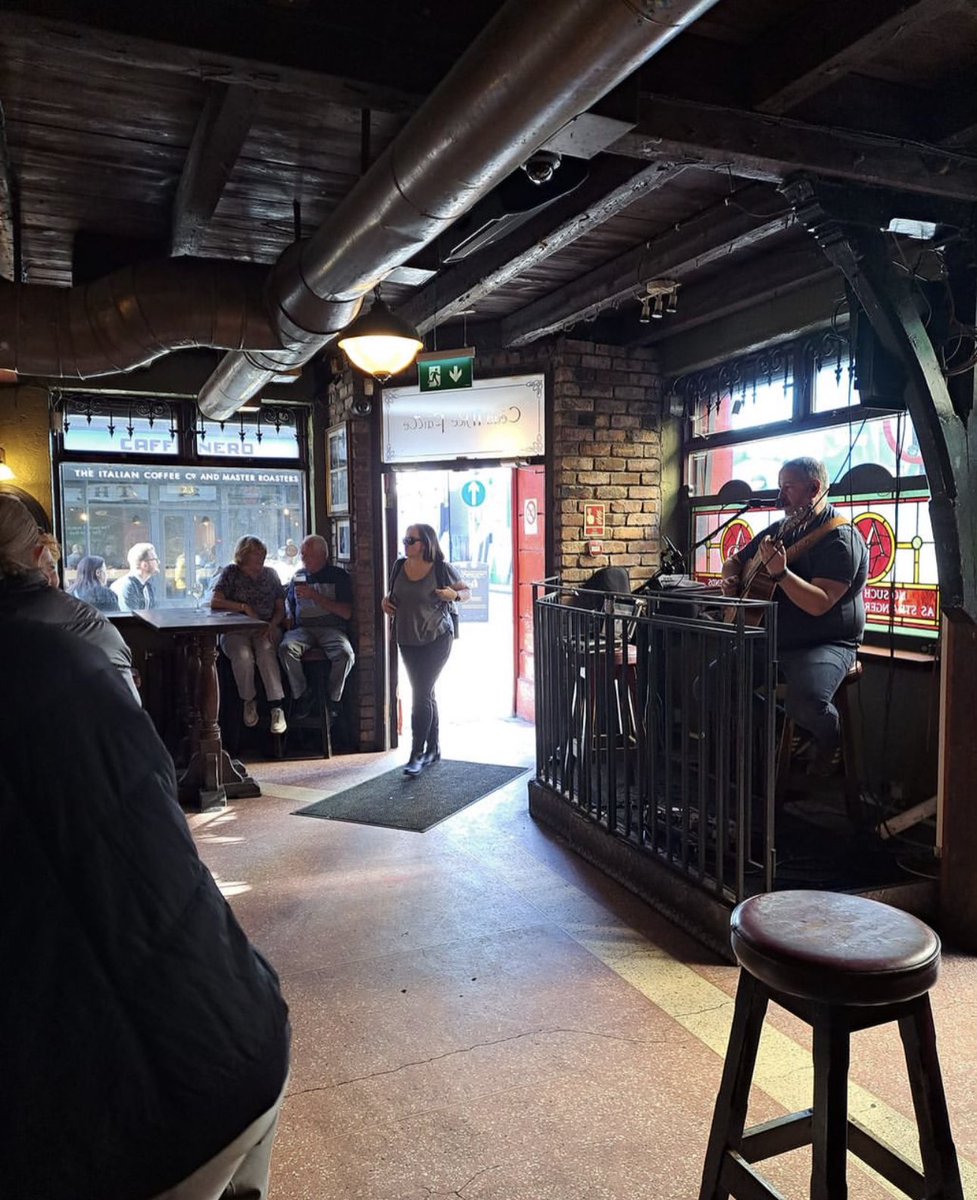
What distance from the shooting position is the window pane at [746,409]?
5145mm

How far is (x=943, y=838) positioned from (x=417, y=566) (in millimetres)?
3444

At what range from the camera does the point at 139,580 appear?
679 cm

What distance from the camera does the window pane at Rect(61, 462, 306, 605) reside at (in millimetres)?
6582

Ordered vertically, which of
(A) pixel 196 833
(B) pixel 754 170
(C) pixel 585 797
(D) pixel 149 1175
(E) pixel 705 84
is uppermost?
(E) pixel 705 84

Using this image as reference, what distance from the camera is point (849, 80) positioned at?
9.26 ft

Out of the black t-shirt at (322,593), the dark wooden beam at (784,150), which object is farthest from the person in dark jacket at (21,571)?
the black t-shirt at (322,593)

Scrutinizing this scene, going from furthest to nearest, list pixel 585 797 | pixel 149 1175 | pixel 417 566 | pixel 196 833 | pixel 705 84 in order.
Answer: pixel 417 566, pixel 196 833, pixel 585 797, pixel 705 84, pixel 149 1175

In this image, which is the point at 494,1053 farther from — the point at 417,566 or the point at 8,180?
the point at 8,180

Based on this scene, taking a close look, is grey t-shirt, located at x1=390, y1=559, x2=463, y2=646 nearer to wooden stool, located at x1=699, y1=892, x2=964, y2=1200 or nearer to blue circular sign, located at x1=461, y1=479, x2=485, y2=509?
blue circular sign, located at x1=461, y1=479, x2=485, y2=509

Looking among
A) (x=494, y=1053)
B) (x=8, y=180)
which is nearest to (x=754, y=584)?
(x=494, y=1053)

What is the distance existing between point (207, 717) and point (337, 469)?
2.50 meters

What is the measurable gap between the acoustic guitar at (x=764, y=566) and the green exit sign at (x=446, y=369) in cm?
245

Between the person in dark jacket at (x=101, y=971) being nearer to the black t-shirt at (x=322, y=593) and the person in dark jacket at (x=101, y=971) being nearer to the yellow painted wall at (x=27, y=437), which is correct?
the black t-shirt at (x=322, y=593)

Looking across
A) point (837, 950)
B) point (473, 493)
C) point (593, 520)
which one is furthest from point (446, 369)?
point (837, 950)
